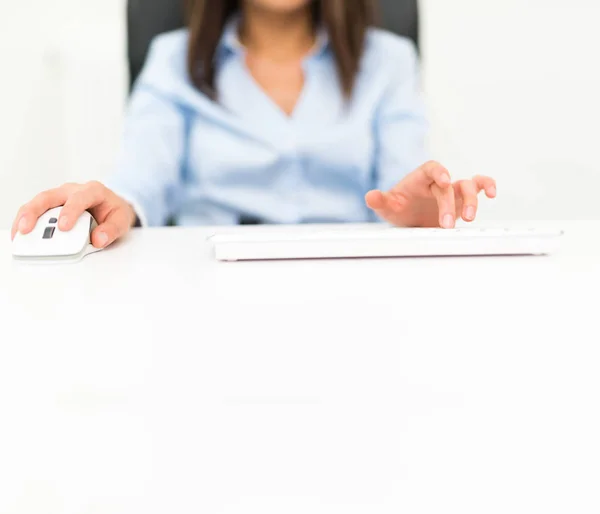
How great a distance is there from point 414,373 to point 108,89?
4.75ft

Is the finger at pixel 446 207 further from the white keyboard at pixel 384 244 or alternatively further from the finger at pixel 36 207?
the finger at pixel 36 207

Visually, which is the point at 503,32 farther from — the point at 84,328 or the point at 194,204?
the point at 84,328

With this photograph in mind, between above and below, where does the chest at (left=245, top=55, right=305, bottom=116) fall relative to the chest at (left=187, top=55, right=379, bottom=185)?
above

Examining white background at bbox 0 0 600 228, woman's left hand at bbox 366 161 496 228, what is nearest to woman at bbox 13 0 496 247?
white background at bbox 0 0 600 228

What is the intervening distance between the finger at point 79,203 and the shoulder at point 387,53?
0.79m

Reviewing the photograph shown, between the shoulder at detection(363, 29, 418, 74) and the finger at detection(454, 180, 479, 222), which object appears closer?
the finger at detection(454, 180, 479, 222)

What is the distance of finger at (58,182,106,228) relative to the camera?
22.8 inches

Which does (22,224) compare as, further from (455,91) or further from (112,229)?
(455,91)

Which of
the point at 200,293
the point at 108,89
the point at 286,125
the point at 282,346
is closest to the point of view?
the point at 282,346

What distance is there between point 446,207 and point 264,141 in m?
0.65

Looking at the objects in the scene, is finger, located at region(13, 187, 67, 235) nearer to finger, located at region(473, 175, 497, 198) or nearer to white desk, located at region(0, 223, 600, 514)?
white desk, located at region(0, 223, 600, 514)

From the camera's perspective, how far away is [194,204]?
1.24 metres

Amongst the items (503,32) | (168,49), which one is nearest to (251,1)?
(168,49)

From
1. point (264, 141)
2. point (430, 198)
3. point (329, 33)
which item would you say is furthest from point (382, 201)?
point (329, 33)
